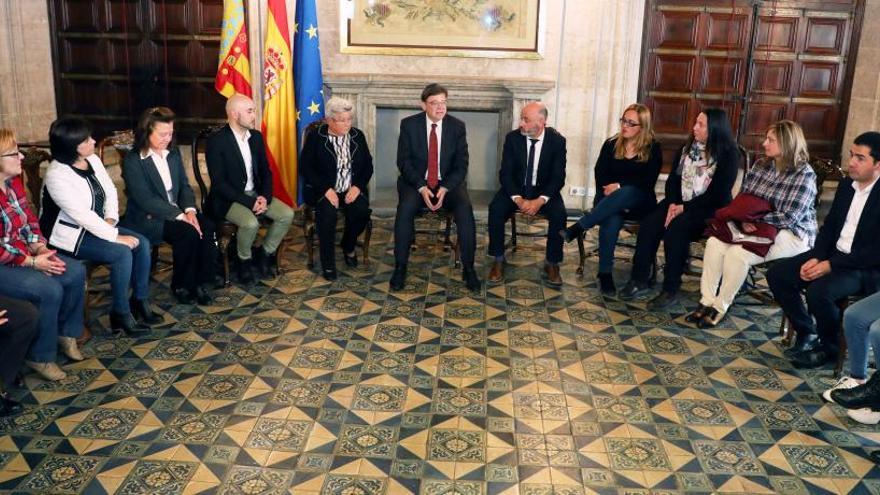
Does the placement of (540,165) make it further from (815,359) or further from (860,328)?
(860,328)

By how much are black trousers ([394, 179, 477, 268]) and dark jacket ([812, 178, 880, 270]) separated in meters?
2.34

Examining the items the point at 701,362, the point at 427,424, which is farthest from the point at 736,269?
the point at 427,424

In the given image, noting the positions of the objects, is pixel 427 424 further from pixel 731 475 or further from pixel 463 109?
pixel 463 109

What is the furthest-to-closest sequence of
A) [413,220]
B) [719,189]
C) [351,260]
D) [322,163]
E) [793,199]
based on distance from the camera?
[351,260] → [322,163] → [413,220] → [719,189] → [793,199]

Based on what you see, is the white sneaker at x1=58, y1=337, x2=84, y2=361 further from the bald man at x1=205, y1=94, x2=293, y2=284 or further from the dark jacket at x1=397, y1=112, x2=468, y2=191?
the dark jacket at x1=397, y1=112, x2=468, y2=191

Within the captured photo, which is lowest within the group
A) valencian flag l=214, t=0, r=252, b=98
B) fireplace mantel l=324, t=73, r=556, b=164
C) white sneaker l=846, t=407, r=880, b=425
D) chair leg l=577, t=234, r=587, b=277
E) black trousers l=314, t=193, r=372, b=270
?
white sneaker l=846, t=407, r=880, b=425

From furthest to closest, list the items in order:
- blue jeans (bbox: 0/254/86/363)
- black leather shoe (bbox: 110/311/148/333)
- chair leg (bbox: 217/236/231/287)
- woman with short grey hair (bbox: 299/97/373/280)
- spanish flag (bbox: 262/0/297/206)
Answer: spanish flag (bbox: 262/0/297/206), woman with short grey hair (bbox: 299/97/373/280), chair leg (bbox: 217/236/231/287), black leather shoe (bbox: 110/311/148/333), blue jeans (bbox: 0/254/86/363)

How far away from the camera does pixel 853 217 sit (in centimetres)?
470

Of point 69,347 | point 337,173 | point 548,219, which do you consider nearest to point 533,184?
point 548,219

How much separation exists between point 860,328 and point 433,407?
2.27 metres

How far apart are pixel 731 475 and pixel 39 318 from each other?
11.4ft

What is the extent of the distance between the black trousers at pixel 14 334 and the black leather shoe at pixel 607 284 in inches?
Result: 147

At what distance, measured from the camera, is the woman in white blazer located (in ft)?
15.4

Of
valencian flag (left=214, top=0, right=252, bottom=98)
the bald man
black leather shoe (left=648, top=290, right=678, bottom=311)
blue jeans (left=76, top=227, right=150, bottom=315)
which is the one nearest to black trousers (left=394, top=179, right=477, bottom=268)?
the bald man
